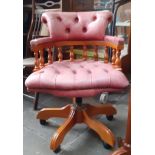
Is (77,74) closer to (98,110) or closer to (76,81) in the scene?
(76,81)

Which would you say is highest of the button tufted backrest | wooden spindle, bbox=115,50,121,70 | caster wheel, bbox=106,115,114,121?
the button tufted backrest

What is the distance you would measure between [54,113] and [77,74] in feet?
1.48

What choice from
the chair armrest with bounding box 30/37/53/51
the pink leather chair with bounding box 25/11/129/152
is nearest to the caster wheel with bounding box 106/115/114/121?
the pink leather chair with bounding box 25/11/129/152

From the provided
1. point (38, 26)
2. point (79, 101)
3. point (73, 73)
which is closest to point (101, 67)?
point (73, 73)

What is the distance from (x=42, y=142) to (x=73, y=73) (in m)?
0.49

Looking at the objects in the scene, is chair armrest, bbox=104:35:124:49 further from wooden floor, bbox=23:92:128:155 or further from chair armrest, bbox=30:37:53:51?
wooden floor, bbox=23:92:128:155

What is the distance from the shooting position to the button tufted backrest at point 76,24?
1.49m

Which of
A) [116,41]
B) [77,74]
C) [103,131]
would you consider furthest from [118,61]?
[103,131]

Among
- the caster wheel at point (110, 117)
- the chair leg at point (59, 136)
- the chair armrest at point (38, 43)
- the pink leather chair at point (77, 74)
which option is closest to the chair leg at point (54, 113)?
the pink leather chair at point (77, 74)

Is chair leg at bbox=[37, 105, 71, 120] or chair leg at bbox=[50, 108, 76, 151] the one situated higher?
chair leg at bbox=[37, 105, 71, 120]

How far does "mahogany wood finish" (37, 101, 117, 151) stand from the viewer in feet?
4.28

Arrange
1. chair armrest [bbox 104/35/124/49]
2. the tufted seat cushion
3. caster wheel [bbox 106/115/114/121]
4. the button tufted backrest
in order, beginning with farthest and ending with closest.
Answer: caster wheel [bbox 106/115/114/121], the button tufted backrest, chair armrest [bbox 104/35/124/49], the tufted seat cushion

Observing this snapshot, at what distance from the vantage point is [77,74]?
124cm

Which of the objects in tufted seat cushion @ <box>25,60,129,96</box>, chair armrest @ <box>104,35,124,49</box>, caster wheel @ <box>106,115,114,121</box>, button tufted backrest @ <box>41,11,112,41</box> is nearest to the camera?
tufted seat cushion @ <box>25,60,129,96</box>
